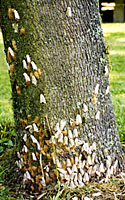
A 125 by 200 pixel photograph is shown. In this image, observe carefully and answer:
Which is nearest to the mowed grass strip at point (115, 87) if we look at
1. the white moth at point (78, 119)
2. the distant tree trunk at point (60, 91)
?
the distant tree trunk at point (60, 91)

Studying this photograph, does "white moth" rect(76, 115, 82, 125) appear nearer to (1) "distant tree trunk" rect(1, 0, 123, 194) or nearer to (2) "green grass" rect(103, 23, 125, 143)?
(1) "distant tree trunk" rect(1, 0, 123, 194)

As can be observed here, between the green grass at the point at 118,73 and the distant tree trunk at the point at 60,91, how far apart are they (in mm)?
563

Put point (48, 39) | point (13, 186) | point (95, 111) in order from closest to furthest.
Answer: point (48, 39)
point (95, 111)
point (13, 186)

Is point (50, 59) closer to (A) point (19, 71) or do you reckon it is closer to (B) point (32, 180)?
(A) point (19, 71)

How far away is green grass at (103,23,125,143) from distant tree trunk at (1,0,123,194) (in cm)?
56

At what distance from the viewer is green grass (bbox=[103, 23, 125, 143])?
10.8 feet

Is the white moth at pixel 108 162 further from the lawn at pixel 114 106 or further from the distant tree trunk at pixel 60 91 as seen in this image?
the lawn at pixel 114 106

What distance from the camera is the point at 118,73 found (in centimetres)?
520

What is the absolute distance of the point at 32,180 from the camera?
2.07 metres

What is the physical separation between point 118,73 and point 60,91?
3.45 metres

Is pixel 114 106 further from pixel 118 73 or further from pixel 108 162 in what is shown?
pixel 108 162

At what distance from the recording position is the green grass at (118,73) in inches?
129

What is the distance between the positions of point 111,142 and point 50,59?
717 millimetres

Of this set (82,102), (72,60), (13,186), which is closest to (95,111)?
(82,102)
